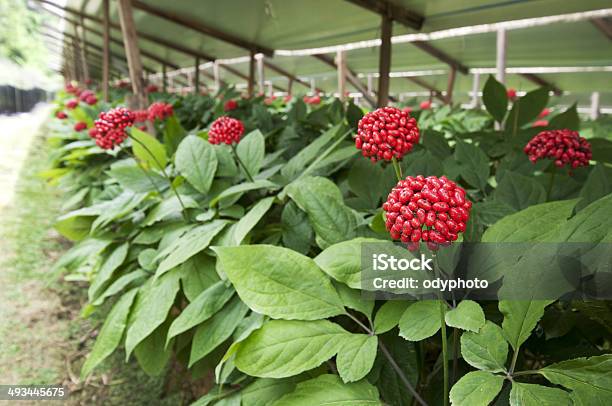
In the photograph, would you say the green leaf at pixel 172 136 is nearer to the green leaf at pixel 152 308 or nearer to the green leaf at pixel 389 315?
the green leaf at pixel 152 308

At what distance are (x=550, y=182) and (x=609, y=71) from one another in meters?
7.17

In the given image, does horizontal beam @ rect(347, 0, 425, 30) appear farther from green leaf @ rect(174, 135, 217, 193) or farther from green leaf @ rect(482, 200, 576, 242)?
green leaf @ rect(482, 200, 576, 242)

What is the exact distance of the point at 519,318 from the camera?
0.62 m

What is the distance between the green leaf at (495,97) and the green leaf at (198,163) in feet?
3.51

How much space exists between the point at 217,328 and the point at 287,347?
1.05ft

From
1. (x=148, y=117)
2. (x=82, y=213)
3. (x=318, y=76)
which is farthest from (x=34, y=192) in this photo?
(x=318, y=76)

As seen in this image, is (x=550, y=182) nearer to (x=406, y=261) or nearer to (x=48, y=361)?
(x=406, y=261)

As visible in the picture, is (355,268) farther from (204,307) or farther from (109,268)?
(109,268)

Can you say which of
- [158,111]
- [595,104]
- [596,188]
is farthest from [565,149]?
[595,104]

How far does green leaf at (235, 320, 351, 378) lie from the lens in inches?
27.6

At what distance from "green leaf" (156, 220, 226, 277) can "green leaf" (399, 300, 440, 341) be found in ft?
1.78

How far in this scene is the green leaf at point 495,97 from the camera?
5.66 feet

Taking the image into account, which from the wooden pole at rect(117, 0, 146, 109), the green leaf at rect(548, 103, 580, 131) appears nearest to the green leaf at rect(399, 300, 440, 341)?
the green leaf at rect(548, 103, 580, 131)

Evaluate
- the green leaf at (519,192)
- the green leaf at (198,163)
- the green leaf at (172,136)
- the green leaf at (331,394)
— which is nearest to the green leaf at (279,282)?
the green leaf at (331,394)
